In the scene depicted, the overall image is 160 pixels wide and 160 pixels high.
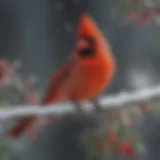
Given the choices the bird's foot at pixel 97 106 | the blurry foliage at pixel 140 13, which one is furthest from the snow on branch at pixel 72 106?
the blurry foliage at pixel 140 13

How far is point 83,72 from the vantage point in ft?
3.54

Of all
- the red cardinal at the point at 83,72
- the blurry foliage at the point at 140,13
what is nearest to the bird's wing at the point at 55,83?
the red cardinal at the point at 83,72

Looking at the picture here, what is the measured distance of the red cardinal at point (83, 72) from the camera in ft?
3.54

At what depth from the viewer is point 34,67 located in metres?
1.11

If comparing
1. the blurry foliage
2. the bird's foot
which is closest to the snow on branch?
the bird's foot

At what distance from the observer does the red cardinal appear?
3.54 feet

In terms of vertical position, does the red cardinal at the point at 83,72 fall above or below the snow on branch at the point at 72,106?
above

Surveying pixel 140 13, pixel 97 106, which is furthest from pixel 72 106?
pixel 140 13

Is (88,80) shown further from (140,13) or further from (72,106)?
(140,13)

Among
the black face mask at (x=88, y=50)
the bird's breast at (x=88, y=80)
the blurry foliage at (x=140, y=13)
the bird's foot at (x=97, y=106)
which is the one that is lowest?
the bird's foot at (x=97, y=106)

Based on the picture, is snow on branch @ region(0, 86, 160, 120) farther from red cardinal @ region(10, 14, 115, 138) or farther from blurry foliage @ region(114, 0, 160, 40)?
blurry foliage @ region(114, 0, 160, 40)

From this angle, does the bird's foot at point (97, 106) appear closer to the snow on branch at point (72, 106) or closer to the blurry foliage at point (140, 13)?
the snow on branch at point (72, 106)

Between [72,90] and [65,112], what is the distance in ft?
0.16

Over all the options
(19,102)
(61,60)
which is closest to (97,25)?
(61,60)
